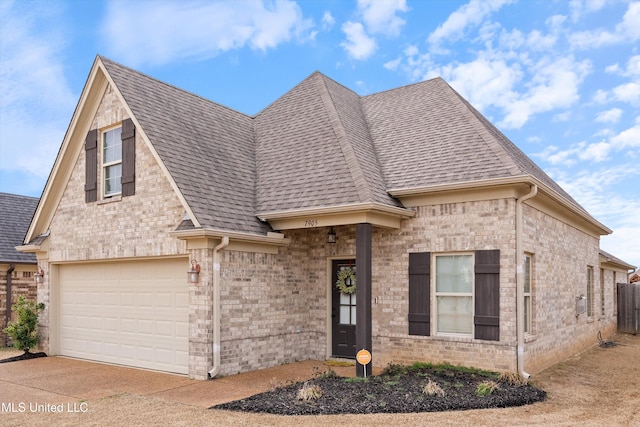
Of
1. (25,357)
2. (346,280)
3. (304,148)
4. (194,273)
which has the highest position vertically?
(304,148)

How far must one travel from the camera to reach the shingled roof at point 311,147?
11.0 meters

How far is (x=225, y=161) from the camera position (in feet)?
42.2

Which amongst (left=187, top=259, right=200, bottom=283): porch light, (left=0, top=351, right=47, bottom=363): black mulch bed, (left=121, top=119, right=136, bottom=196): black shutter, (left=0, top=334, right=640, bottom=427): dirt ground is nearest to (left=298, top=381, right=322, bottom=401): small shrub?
(left=0, top=334, right=640, bottom=427): dirt ground

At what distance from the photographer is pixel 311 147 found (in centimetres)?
1299

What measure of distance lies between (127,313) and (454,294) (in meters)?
6.99

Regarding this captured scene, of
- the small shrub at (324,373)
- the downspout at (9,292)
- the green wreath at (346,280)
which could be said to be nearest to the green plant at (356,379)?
the small shrub at (324,373)

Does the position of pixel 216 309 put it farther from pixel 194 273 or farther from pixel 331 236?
pixel 331 236

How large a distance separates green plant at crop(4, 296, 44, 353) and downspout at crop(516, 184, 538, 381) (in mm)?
11297

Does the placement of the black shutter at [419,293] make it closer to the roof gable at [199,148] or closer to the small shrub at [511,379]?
the small shrub at [511,379]

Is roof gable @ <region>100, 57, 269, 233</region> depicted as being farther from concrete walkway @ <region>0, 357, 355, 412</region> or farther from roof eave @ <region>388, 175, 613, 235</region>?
roof eave @ <region>388, 175, 613, 235</region>

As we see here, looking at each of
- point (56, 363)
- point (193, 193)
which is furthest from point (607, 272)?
point (56, 363)

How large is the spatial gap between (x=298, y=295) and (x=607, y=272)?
14113mm

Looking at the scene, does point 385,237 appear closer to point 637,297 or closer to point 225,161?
point 225,161

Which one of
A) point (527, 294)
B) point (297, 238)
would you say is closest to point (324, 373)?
point (297, 238)
